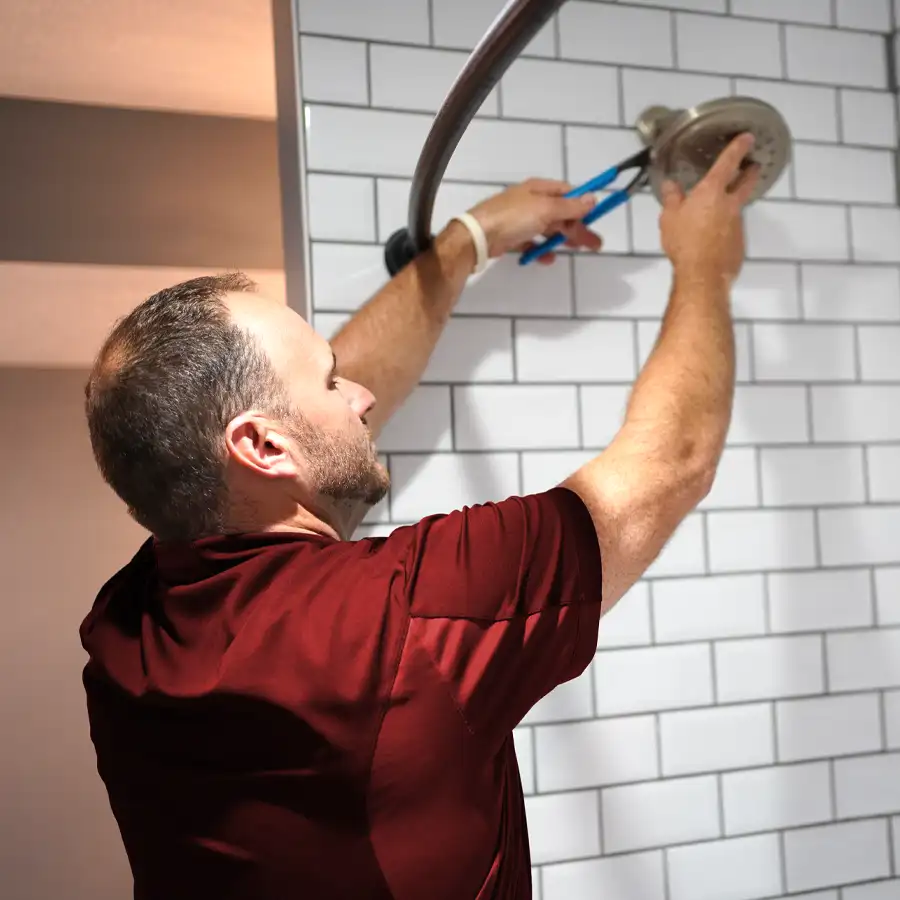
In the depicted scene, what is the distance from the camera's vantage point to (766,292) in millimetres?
1202

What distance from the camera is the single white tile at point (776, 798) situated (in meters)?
1.15

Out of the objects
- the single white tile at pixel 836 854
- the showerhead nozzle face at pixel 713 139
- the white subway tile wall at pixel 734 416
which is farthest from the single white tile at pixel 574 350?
the single white tile at pixel 836 854

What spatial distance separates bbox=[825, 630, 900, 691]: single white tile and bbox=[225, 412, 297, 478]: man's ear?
87 cm

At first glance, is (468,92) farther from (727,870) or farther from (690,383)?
(727,870)

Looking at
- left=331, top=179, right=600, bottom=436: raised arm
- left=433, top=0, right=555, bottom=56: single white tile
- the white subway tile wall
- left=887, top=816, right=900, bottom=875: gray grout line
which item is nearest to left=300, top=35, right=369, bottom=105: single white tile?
the white subway tile wall

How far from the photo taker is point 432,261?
1.00 meters

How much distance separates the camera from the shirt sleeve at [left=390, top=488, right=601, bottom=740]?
2.09 ft

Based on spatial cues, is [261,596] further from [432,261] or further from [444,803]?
[432,261]

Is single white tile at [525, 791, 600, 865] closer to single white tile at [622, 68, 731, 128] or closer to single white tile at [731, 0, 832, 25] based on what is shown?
single white tile at [622, 68, 731, 128]

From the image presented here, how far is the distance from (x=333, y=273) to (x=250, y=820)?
2.11 feet

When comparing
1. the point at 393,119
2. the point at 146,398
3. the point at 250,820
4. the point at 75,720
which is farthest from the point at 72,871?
the point at 393,119

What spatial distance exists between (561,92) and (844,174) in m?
0.45

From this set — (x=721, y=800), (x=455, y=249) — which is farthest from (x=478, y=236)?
(x=721, y=800)

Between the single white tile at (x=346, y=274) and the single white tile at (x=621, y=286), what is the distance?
0.27 m
